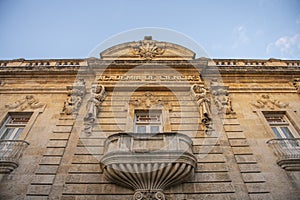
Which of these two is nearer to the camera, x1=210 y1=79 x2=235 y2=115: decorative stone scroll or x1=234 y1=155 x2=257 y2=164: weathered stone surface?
x1=234 y1=155 x2=257 y2=164: weathered stone surface

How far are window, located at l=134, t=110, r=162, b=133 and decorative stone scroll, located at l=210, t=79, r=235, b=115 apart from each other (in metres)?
2.82

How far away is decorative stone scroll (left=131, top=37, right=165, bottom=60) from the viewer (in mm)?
12172

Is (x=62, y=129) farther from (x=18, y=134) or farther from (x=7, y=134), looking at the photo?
(x=7, y=134)

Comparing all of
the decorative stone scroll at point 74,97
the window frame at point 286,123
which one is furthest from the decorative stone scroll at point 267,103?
the decorative stone scroll at point 74,97

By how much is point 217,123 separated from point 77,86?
22.2 feet

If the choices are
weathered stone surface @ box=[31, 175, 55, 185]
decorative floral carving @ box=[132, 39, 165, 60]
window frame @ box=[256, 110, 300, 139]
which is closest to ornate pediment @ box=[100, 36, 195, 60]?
decorative floral carving @ box=[132, 39, 165, 60]

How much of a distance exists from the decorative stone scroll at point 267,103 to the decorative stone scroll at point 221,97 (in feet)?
4.58

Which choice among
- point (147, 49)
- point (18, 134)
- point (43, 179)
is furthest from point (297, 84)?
point (18, 134)

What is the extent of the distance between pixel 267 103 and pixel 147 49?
7344mm

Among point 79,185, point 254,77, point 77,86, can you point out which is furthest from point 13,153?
point 254,77

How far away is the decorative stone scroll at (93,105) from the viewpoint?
27.2 feet

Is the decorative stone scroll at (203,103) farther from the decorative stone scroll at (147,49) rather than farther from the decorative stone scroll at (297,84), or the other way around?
the decorative stone scroll at (297,84)

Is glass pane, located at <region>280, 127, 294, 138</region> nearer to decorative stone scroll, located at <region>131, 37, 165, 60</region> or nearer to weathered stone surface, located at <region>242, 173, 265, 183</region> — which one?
weathered stone surface, located at <region>242, 173, 265, 183</region>

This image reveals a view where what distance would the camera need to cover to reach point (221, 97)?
9.63 m
